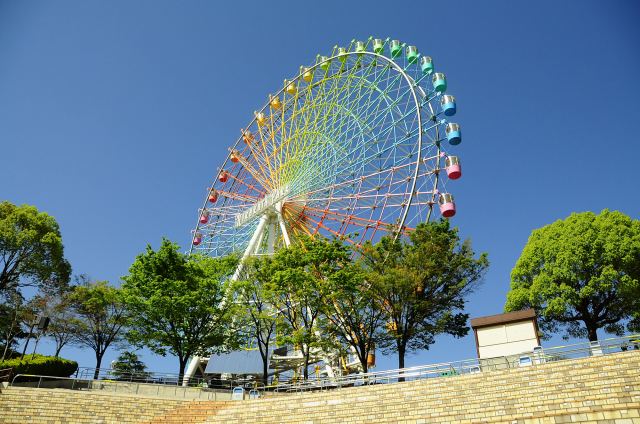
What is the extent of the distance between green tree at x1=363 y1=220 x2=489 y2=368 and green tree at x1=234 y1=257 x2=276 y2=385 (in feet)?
15.8

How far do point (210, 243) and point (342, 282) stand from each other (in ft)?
58.3

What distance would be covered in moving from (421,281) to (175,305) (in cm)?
1097

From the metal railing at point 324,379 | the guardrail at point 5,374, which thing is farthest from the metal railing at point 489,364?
the guardrail at point 5,374

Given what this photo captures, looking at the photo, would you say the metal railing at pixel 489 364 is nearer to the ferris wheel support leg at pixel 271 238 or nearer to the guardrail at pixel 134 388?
the guardrail at pixel 134 388

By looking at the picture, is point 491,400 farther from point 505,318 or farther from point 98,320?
point 98,320

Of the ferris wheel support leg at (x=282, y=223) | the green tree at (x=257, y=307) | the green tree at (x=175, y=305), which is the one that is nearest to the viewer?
the green tree at (x=175, y=305)

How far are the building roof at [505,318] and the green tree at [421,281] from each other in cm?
494

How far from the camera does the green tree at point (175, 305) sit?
76.4 ft

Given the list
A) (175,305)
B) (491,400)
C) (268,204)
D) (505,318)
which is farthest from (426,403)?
(268,204)

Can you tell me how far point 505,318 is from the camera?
712 inches

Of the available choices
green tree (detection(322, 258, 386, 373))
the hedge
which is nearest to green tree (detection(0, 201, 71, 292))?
the hedge

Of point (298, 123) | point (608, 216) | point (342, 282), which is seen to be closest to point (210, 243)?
point (298, 123)

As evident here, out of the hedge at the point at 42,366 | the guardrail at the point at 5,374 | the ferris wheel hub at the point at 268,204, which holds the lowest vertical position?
the guardrail at the point at 5,374

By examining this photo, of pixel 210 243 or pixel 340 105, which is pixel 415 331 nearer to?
pixel 340 105
